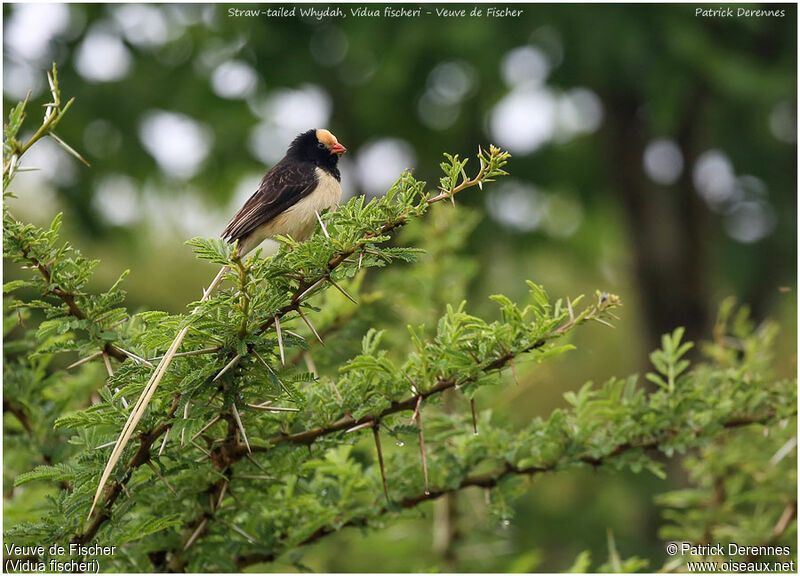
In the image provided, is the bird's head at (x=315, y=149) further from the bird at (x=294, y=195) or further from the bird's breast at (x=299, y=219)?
the bird's breast at (x=299, y=219)

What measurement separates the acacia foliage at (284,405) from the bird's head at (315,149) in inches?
13.4

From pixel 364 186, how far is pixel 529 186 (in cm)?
203

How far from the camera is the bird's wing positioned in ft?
6.11

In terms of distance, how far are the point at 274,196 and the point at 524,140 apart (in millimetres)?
5324

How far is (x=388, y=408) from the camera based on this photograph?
1586 millimetres

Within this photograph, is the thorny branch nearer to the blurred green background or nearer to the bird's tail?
the bird's tail

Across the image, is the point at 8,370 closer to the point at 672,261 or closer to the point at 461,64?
the point at 461,64

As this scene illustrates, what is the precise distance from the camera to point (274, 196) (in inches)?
77.0

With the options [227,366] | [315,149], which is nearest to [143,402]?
[227,366]

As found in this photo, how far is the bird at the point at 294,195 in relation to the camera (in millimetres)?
1886

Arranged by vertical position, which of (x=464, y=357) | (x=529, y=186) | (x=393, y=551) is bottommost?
(x=393, y=551)

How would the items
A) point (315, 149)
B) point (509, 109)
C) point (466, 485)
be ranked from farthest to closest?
point (509, 109), point (315, 149), point (466, 485)

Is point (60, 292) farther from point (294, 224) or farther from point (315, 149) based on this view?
point (315, 149)

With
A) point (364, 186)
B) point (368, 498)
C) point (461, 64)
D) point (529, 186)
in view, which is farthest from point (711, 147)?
point (368, 498)
